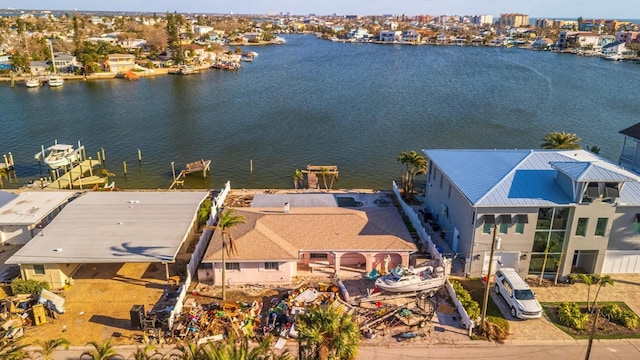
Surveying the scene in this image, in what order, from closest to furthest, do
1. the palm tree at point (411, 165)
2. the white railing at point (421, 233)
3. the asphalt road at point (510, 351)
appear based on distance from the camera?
1. the asphalt road at point (510, 351)
2. the white railing at point (421, 233)
3. the palm tree at point (411, 165)

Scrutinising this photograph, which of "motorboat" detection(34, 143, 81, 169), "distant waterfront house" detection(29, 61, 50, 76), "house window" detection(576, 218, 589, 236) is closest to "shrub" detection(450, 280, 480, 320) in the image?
"house window" detection(576, 218, 589, 236)

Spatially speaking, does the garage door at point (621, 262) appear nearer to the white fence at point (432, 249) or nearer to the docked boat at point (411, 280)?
the white fence at point (432, 249)

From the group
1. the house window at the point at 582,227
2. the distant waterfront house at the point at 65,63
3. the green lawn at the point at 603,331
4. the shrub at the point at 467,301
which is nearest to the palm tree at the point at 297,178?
the shrub at the point at 467,301

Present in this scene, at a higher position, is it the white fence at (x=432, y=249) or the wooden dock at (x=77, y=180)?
the white fence at (x=432, y=249)

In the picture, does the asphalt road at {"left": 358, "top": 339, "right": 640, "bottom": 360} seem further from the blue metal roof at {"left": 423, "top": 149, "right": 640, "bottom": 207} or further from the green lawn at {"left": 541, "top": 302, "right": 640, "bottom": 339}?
the blue metal roof at {"left": 423, "top": 149, "right": 640, "bottom": 207}

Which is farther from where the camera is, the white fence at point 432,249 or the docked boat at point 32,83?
the docked boat at point 32,83

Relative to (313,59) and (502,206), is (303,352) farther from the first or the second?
Answer: (313,59)

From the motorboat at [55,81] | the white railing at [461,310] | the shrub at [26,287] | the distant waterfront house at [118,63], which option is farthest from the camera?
the distant waterfront house at [118,63]
